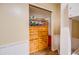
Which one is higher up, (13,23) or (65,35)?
(13,23)

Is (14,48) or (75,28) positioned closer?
(14,48)

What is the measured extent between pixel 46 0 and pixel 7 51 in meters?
0.57

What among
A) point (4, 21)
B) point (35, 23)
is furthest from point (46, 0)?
point (4, 21)

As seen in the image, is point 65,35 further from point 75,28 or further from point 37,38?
point 37,38

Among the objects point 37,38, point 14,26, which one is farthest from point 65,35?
point 14,26

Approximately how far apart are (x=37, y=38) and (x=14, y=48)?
214mm

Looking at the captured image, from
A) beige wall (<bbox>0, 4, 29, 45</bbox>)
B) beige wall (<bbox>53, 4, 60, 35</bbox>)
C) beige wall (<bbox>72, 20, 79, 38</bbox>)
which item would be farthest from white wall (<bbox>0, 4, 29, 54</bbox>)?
beige wall (<bbox>72, 20, 79, 38</bbox>)

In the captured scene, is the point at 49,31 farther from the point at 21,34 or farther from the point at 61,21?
the point at 21,34

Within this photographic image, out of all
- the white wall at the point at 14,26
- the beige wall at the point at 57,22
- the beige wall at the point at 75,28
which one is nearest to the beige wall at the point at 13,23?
the white wall at the point at 14,26

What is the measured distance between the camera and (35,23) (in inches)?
37.3

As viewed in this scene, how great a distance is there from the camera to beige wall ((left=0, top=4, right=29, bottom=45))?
3.00 ft

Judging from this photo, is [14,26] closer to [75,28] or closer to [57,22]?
[57,22]

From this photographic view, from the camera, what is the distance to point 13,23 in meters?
0.94

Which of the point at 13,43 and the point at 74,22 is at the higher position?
the point at 74,22
